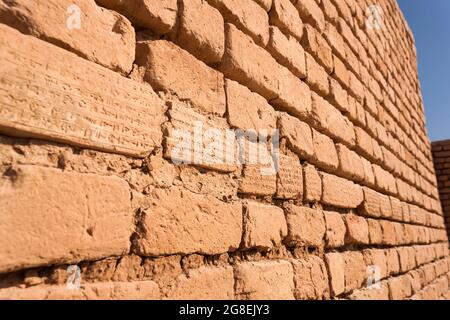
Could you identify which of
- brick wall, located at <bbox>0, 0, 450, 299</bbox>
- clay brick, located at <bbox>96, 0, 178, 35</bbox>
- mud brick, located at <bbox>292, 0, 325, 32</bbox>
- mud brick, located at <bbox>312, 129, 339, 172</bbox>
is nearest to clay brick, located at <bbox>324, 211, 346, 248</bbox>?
brick wall, located at <bbox>0, 0, 450, 299</bbox>

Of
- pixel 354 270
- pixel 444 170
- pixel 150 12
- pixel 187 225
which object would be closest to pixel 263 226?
pixel 187 225

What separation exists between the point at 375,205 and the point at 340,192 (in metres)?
0.80

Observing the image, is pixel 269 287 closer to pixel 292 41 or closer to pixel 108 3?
pixel 108 3

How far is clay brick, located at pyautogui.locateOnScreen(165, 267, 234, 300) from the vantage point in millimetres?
1188

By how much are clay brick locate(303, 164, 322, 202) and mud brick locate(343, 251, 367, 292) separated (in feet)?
1.71

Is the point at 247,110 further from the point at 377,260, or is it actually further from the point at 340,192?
the point at 377,260

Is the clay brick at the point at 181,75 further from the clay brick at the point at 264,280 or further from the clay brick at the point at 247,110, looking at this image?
the clay brick at the point at 264,280

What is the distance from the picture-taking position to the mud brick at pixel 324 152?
222 centimetres

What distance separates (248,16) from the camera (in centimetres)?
179

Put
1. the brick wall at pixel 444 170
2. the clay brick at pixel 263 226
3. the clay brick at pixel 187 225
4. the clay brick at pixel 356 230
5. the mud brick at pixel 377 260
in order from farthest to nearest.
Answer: the brick wall at pixel 444 170 < the mud brick at pixel 377 260 < the clay brick at pixel 356 230 < the clay brick at pixel 263 226 < the clay brick at pixel 187 225

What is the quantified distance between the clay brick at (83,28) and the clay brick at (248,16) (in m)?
0.57

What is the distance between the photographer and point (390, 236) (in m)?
3.23

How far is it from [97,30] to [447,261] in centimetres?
645

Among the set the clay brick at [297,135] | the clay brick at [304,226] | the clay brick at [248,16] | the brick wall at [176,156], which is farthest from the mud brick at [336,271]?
the clay brick at [248,16]
